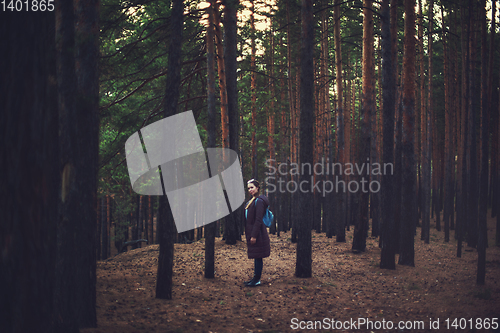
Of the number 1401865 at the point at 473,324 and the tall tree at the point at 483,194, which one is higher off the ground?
the tall tree at the point at 483,194

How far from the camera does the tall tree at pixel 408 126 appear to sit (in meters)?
10.2

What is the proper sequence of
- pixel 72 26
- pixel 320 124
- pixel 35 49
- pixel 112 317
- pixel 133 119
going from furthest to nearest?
pixel 320 124, pixel 133 119, pixel 112 317, pixel 72 26, pixel 35 49

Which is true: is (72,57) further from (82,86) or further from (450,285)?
(450,285)

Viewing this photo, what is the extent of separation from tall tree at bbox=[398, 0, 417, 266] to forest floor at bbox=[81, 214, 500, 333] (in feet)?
4.31

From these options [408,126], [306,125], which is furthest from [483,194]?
[306,125]

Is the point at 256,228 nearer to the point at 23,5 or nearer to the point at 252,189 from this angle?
the point at 252,189

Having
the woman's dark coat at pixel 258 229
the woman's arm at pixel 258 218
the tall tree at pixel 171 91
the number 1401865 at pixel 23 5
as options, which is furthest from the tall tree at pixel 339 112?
the number 1401865 at pixel 23 5

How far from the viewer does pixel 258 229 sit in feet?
24.9

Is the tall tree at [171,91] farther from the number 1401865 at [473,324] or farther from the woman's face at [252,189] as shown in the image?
the number 1401865 at [473,324]

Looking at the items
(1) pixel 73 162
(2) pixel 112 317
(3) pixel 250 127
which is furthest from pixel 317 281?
(3) pixel 250 127

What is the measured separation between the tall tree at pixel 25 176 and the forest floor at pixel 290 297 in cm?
210

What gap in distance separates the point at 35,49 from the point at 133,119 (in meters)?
8.91

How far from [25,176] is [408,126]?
9871 mm

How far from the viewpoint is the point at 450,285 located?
8.39m
